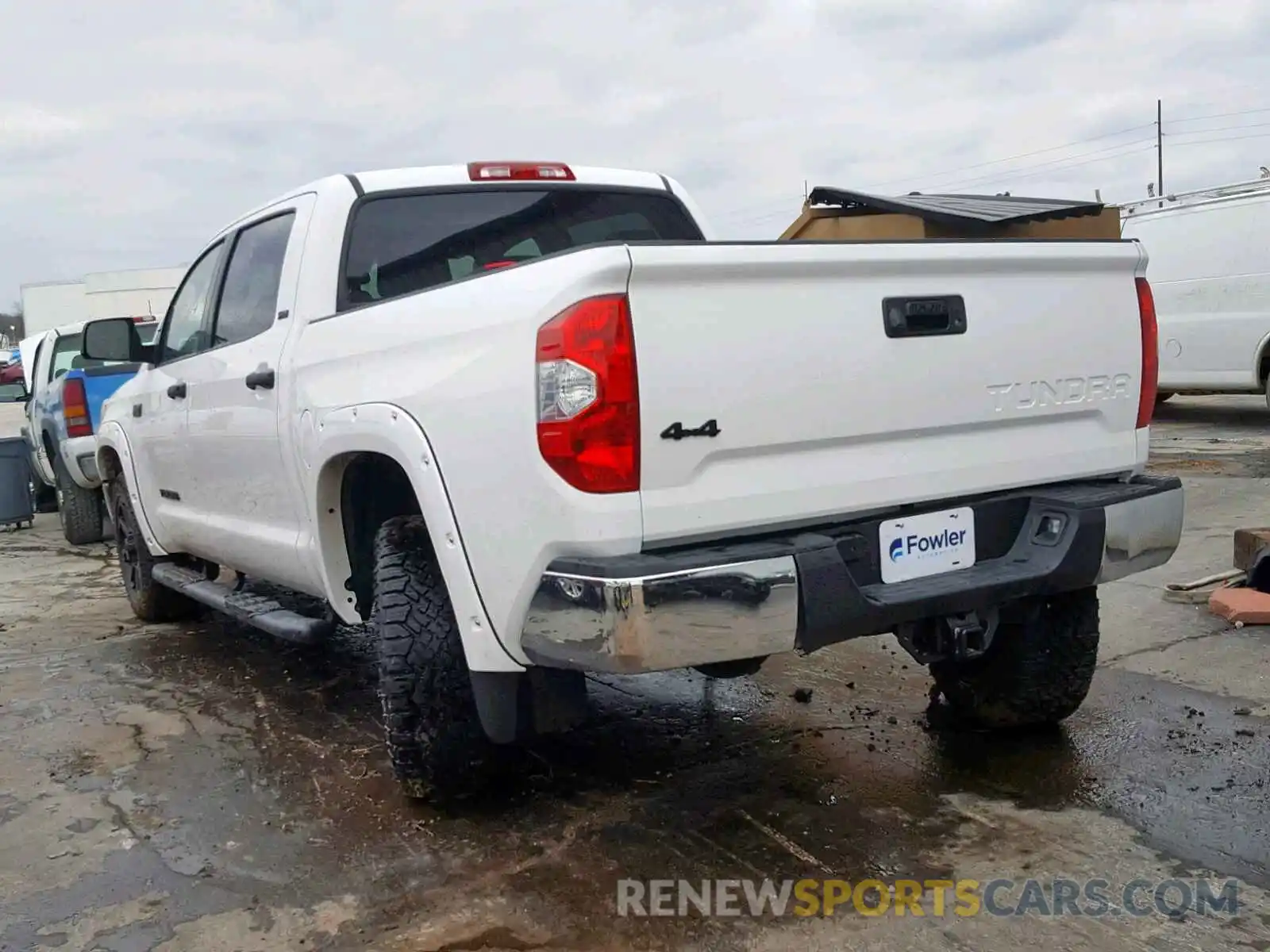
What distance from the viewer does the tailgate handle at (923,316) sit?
117 inches

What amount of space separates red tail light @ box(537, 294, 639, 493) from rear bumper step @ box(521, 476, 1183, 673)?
21cm

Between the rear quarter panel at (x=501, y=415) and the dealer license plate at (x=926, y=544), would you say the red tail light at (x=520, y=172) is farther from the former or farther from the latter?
the dealer license plate at (x=926, y=544)

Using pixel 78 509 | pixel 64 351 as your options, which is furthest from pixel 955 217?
pixel 64 351

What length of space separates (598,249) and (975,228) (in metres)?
1.51

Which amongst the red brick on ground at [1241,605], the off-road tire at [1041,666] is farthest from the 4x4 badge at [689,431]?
the red brick on ground at [1241,605]

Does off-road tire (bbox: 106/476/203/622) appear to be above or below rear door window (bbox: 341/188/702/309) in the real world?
below

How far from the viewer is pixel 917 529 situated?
A: 10.00 feet

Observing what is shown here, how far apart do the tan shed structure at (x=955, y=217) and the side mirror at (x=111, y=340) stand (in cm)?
304

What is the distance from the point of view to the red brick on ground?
4.94 m

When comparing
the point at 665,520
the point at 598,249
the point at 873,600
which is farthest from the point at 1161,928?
the point at 598,249

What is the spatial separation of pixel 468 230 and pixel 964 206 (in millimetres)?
1713

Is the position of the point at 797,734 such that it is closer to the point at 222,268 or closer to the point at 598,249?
the point at 598,249

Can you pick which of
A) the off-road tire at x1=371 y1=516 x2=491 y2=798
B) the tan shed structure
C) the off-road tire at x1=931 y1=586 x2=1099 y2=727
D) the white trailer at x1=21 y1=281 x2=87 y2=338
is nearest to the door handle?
the off-road tire at x1=371 y1=516 x2=491 y2=798

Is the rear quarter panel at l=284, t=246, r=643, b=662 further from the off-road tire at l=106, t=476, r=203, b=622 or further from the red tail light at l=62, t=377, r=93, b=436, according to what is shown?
the red tail light at l=62, t=377, r=93, b=436
